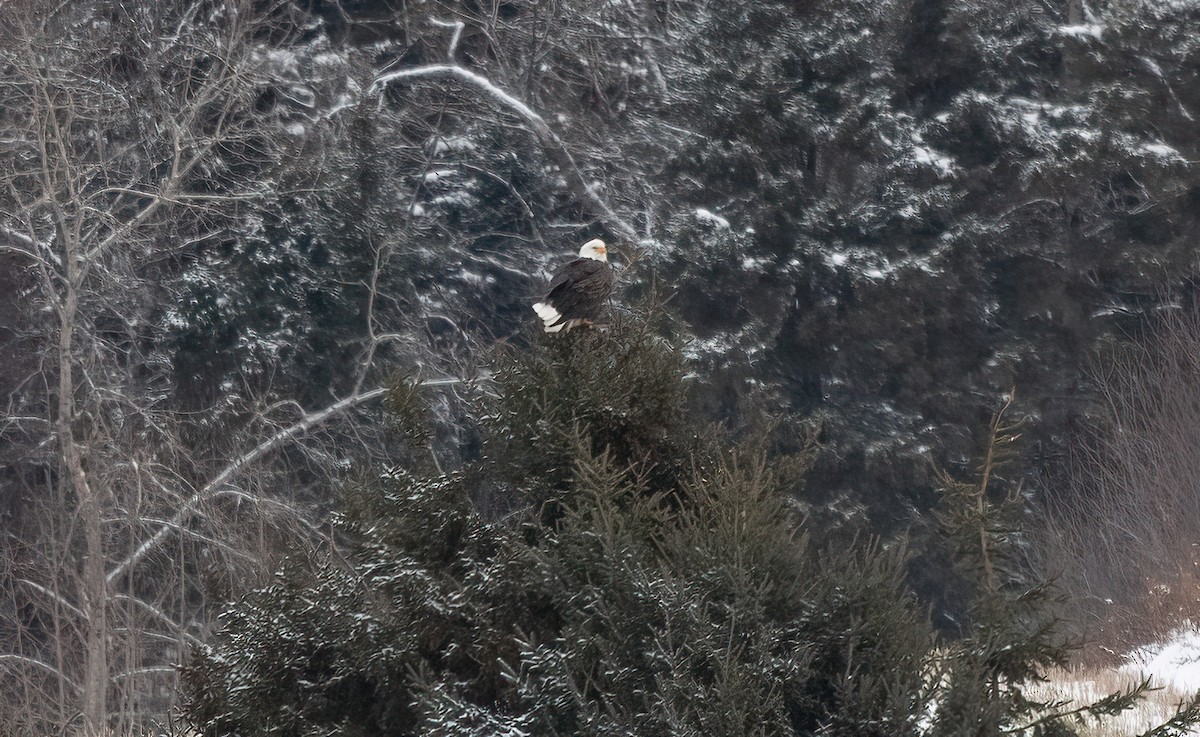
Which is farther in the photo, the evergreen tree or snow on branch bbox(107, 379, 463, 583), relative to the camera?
snow on branch bbox(107, 379, 463, 583)

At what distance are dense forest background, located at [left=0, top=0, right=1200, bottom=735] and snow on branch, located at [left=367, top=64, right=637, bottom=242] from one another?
10 cm

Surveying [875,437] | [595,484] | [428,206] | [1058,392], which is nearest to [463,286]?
[428,206]

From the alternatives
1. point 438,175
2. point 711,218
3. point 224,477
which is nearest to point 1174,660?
point 224,477

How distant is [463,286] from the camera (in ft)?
78.8

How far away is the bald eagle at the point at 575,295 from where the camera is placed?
445cm

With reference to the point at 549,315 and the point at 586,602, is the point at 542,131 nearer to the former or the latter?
the point at 549,315

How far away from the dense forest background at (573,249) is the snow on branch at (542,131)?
0.10m

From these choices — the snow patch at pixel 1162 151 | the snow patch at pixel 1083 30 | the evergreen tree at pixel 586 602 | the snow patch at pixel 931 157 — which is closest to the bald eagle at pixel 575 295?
the evergreen tree at pixel 586 602

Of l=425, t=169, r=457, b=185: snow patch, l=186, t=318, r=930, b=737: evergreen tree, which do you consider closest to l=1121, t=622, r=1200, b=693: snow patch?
l=186, t=318, r=930, b=737: evergreen tree

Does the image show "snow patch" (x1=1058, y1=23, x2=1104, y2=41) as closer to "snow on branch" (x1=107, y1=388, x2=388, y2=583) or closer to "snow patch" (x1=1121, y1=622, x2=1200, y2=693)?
"snow on branch" (x1=107, y1=388, x2=388, y2=583)

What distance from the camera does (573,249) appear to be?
2412cm

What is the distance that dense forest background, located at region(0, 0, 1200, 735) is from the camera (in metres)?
15.8

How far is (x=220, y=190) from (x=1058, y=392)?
1549 cm

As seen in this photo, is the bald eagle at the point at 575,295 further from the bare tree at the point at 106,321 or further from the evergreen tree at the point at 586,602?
the bare tree at the point at 106,321
